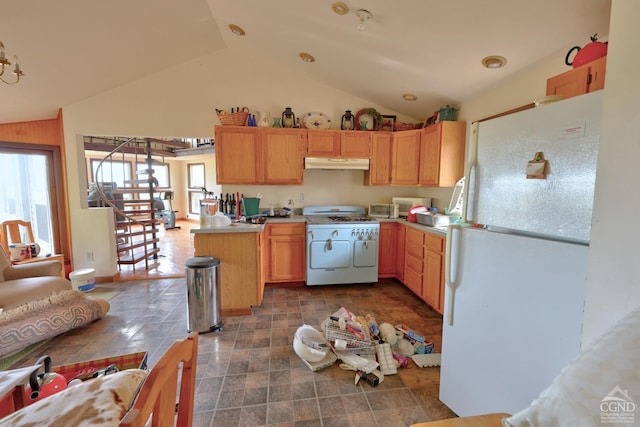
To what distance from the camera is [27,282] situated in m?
2.51

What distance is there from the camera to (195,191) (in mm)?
9492

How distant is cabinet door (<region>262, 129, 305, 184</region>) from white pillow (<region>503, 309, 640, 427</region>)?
131 inches

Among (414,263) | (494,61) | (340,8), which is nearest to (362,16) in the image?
(340,8)

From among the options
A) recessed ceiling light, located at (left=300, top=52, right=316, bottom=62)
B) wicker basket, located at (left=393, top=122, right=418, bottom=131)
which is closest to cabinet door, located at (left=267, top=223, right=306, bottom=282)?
wicker basket, located at (left=393, top=122, right=418, bottom=131)

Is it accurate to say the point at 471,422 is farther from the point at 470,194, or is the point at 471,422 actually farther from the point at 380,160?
the point at 380,160

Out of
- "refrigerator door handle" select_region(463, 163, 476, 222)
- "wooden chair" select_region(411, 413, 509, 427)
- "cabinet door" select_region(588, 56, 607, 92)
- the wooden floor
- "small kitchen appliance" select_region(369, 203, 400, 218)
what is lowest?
the wooden floor

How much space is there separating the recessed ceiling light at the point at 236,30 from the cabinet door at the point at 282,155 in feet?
3.60

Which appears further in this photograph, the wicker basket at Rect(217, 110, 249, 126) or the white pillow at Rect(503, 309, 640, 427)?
the wicker basket at Rect(217, 110, 249, 126)

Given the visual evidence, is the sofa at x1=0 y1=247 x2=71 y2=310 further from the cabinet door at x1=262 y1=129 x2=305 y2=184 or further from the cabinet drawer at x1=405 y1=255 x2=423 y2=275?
the cabinet drawer at x1=405 y1=255 x2=423 y2=275

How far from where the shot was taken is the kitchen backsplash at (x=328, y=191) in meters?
4.00

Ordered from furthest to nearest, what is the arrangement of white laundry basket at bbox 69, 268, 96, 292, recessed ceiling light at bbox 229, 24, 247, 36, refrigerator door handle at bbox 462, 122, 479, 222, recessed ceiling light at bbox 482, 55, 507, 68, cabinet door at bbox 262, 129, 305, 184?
cabinet door at bbox 262, 129, 305, 184 → white laundry basket at bbox 69, 268, 96, 292 → recessed ceiling light at bbox 229, 24, 247, 36 → recessed ceiling light at bbox 482, 55, 507, 68 → refrigerator door handle at bbox 462, 122, 479, 222

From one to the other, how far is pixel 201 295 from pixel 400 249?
2511 mm

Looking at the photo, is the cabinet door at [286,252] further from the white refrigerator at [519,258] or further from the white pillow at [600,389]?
→ the white pillow at [600,389]

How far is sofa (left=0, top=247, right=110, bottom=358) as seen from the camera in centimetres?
215
